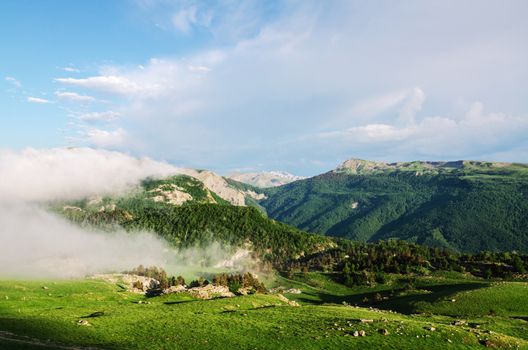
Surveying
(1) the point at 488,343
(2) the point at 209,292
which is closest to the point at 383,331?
(1) the point at 488,343

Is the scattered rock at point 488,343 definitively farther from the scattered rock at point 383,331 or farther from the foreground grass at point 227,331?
the scattered rock at point 383,331

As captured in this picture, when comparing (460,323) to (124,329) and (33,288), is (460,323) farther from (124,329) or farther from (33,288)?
(33,288)

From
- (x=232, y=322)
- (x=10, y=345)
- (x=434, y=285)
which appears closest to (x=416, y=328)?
(x=232, y=322)

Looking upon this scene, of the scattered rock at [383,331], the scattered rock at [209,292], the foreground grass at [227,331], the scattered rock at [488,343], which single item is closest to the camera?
the foreground grass at [227,331]

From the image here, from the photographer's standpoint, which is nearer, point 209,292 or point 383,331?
point 383,331

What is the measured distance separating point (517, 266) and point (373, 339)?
186518mm

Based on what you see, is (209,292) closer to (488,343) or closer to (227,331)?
(227,331)

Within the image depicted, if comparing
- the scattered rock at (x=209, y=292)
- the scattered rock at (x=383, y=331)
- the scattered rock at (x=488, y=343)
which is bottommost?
the scattered rock at (x=209, y=292)

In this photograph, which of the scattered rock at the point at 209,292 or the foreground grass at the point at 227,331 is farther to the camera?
the scattered rock at the point at 209,292

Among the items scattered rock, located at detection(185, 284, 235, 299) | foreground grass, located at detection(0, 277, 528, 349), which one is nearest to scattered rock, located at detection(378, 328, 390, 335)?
foreground grass, located at detection(0, 277, 528, 349)

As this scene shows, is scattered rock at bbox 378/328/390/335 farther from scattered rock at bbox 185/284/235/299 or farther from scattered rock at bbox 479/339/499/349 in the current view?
scattered rock at bbox 185/284/235/299

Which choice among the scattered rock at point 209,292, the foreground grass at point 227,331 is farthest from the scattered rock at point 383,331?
the scattered rock at point 209,292

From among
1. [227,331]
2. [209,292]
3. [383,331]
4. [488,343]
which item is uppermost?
[383,331]

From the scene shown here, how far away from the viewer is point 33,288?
114688 millimetres
